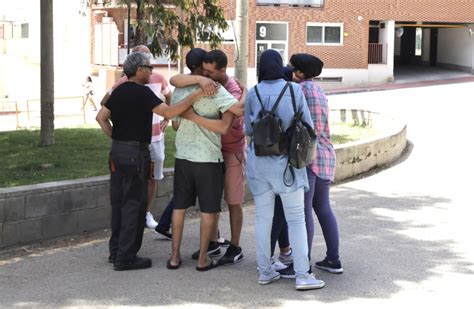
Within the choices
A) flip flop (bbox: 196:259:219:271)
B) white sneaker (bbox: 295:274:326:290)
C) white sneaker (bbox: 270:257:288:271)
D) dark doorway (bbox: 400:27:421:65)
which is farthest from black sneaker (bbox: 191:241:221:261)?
dark doorway (bbox: 400:27:421:65)

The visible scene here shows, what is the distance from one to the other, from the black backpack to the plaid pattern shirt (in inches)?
14.6

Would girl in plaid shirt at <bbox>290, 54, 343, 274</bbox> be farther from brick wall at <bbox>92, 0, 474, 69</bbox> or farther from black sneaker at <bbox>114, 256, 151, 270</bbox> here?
brick wall at <bbox>92, 0, 474, 69</bbox>

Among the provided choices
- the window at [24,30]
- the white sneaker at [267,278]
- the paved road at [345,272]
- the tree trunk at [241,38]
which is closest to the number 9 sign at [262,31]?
the window at [24,30]

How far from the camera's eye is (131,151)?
6109mm

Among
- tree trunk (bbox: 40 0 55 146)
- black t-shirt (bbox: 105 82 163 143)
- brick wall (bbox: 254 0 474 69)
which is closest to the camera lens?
black t-shirt (bbox: 105 82 163 143)

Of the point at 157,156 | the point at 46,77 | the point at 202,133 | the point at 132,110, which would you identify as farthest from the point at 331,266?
the point at 46,77

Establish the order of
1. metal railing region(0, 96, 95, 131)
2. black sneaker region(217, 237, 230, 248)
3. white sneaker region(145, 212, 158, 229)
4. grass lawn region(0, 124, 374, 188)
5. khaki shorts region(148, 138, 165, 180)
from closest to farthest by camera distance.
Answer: black sneaker region(217, 237, 230, 248) → khaki shorts region(148, 138, 165, 180) → white sneaker region(145, 212, 158, 229) → grass lawn region(0, 124, 374, 188) → metal railing region(0, 96, 95, 131)

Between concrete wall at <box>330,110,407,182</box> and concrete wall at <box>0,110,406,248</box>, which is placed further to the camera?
concrete wall at <box>330,110,407,182</box>

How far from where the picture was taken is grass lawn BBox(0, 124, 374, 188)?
8401 millimetres

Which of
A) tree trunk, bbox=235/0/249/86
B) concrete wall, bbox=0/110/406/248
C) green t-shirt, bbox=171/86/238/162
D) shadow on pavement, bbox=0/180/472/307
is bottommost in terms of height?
shadow on pavement, bbox=0/180/472/307

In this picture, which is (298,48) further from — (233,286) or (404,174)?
(233,286)

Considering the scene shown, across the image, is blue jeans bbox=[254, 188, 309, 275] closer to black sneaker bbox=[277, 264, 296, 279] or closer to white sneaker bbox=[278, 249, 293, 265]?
black sneaker bbox=[277, 264, 296, 279]

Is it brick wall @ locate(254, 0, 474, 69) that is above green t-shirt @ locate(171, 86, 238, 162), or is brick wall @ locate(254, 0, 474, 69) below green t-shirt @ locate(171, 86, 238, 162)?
above

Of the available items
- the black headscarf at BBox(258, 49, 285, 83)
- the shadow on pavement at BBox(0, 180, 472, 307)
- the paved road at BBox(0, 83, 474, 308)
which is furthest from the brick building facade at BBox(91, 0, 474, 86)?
the black headscarf at BBox(258, 49, 285, 83)
